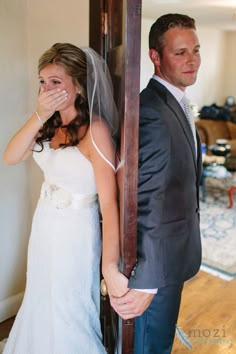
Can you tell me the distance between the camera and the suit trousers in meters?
1.15

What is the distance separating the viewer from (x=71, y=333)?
1227 mm

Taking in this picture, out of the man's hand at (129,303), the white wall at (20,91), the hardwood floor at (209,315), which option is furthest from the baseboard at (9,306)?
the man's hand at (129,303)

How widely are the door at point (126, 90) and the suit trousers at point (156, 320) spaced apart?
0.10 metres

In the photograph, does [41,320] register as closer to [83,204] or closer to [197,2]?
[83,204]

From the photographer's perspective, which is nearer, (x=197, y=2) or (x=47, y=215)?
(x=47, y=215)

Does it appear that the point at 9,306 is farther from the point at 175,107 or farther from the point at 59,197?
the point at 175,107

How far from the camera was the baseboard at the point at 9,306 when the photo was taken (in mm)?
1819

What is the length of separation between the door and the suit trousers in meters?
0.10

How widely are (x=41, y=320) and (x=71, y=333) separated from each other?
123 mm

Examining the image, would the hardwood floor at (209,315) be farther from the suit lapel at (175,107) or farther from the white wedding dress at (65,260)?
the suit lapel at (175,107)

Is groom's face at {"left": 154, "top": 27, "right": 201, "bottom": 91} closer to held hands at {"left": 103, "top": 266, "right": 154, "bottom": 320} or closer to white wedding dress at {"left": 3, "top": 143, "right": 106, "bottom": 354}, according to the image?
white wedding dress at {"left": 3, "top": 143, "right": 106, "bottom": 354}

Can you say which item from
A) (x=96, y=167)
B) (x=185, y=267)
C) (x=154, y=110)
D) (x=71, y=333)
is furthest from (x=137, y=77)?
(x=71, y=333)

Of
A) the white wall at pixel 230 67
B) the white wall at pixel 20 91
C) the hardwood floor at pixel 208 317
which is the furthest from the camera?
the white wall at pixel 230 67

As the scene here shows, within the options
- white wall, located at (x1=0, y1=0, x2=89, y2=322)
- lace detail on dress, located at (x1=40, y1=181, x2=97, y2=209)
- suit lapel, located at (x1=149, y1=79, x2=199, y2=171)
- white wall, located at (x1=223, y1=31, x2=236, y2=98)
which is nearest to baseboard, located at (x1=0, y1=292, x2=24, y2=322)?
white wall, located at (x1=0, y1=0, x2=89, y2=322)
